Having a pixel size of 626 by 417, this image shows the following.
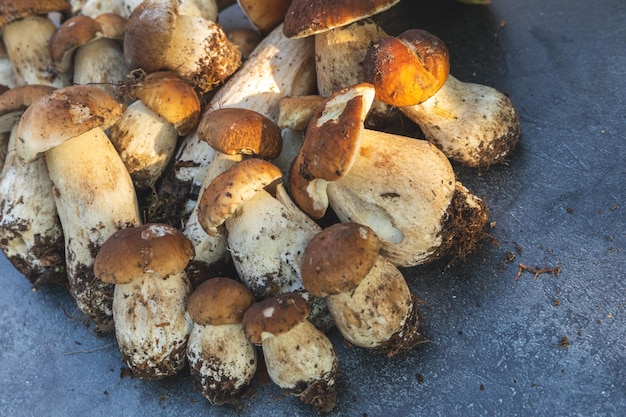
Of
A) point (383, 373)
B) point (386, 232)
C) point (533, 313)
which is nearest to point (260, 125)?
point (386, 232)

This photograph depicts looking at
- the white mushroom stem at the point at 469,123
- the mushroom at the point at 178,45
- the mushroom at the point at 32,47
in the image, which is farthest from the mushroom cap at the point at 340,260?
the mushroom at the point at 32,47

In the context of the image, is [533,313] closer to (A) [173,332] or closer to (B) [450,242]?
(B) [450,242]

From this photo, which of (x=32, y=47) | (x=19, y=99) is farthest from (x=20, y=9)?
(x=19, y=99)

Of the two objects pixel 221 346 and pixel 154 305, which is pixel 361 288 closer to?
pixel 221 346

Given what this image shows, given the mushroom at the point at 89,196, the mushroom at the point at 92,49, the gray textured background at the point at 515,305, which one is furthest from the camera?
the mushroom at the point at 92,49

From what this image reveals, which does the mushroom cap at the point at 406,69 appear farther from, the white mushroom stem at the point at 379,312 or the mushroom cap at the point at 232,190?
the white mushroom stem at the point at 379,312

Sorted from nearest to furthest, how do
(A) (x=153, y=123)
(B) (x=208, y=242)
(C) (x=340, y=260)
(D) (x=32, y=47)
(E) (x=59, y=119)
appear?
(C) (x=340, y=260) < (E) (x=59, y=119) < (B) (x=208, y=242) < (A) (x=153, y=123) < (D) (x=32, y=47)
